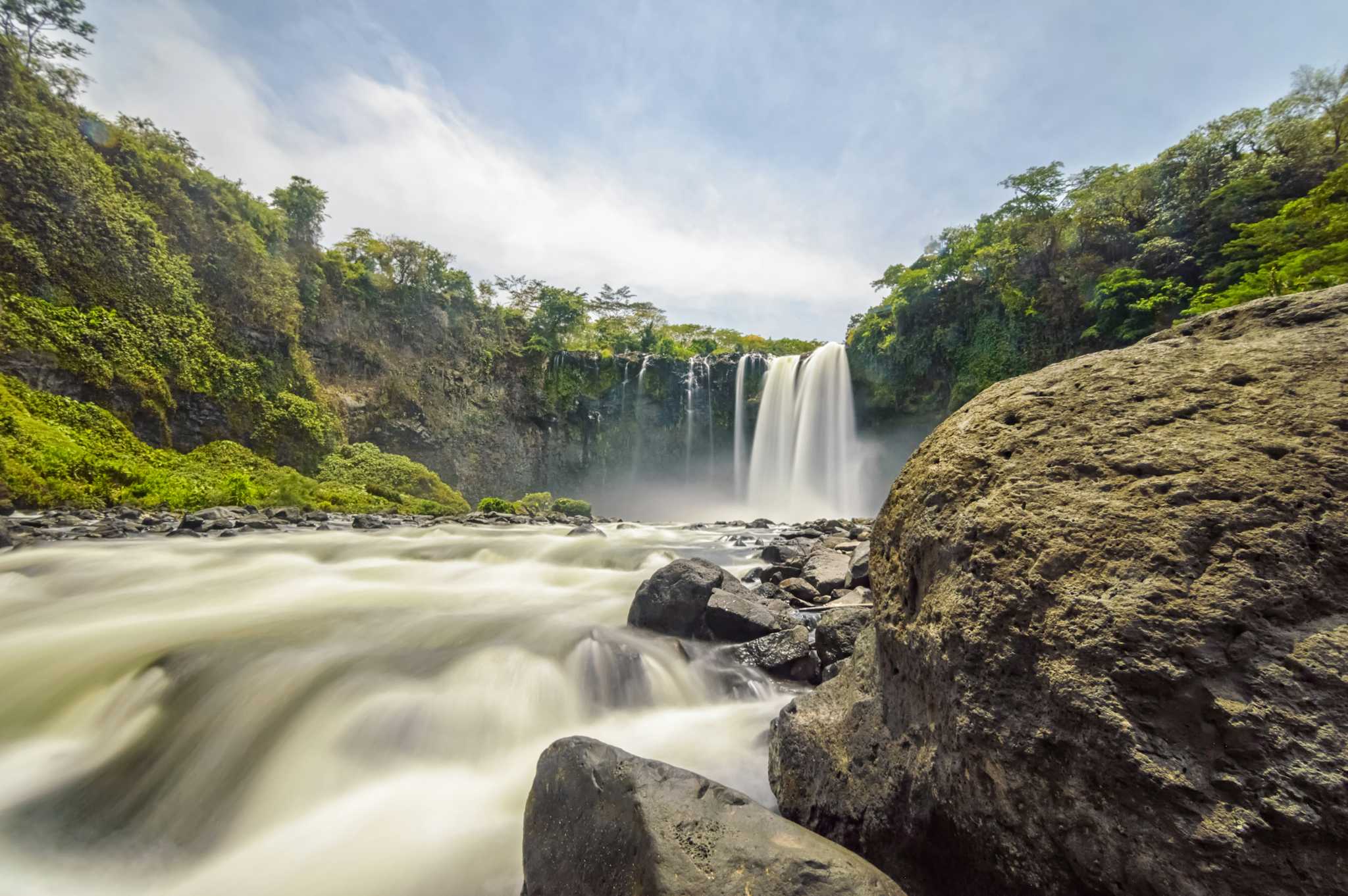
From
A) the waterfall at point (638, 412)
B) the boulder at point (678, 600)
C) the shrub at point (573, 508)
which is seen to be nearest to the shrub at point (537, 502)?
the shrub at point (573, 508)

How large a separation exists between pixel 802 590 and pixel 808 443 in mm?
22947

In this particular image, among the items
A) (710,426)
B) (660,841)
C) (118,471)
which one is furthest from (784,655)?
(710,426)

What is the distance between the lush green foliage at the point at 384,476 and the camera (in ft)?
64.1

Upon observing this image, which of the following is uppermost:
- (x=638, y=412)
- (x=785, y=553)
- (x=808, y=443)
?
(x=638, y=412)

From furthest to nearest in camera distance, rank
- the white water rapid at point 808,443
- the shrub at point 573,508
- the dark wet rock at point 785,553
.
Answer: the white water rapid at point 808,443 → the shrub at point 573,508 → the dark wet rock at point 785,553

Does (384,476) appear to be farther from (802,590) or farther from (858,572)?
(858,572)

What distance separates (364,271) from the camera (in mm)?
25766

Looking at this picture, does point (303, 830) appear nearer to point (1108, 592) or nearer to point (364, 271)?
point (1108, 592)

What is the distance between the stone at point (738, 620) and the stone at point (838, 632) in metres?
0.45

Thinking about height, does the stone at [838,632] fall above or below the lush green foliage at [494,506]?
above

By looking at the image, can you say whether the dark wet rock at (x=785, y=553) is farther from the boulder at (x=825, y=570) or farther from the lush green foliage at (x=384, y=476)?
the lush green foliage at (x=384, y=476)

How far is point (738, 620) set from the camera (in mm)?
4961

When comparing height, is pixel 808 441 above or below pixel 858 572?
above

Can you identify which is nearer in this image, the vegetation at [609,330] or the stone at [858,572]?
the stone at [858,572]
